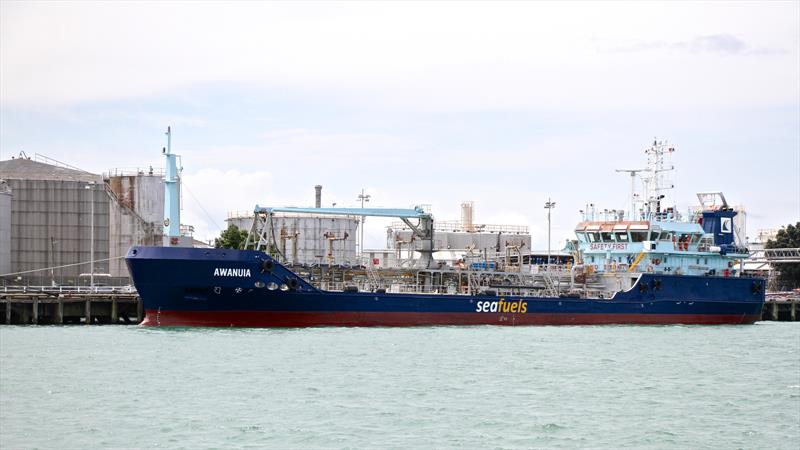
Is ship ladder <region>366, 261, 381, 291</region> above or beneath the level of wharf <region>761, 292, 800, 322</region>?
above

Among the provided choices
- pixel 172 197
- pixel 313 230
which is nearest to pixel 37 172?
pixel 313 230

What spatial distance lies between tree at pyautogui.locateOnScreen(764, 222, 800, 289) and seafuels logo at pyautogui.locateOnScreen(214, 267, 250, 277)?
61116 mm

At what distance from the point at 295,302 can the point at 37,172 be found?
33757 mm

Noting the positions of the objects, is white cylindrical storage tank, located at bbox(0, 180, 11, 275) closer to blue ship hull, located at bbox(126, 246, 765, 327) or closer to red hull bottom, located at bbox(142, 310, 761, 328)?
red hull bottom, located at bbox(142, 310, 761, 328)

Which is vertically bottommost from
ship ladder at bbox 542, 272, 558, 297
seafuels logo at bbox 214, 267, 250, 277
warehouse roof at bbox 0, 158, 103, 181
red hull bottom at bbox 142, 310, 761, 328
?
red hull bottom at bbox 142, 310, 761, 328

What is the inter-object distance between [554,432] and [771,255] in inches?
2962

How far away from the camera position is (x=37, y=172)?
237 ft

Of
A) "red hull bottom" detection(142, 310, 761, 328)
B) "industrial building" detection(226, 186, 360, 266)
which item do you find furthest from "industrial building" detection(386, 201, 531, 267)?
"red hull bottom" detection(142, 310, 761, 328)

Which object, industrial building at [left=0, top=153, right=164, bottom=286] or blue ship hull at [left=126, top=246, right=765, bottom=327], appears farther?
industrial building at [left=0, top=153, right=164, bottom=286]

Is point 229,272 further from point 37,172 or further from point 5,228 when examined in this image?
point 37,172

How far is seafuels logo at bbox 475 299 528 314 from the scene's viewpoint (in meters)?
49.8

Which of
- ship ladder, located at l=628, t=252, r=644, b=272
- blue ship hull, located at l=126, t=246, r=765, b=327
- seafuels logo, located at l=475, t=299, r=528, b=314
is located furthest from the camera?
ship ladder, located at l=628, t=252, r=644, b=272

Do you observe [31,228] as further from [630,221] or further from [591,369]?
[591,369]

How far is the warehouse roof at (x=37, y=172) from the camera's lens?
71131 mm
